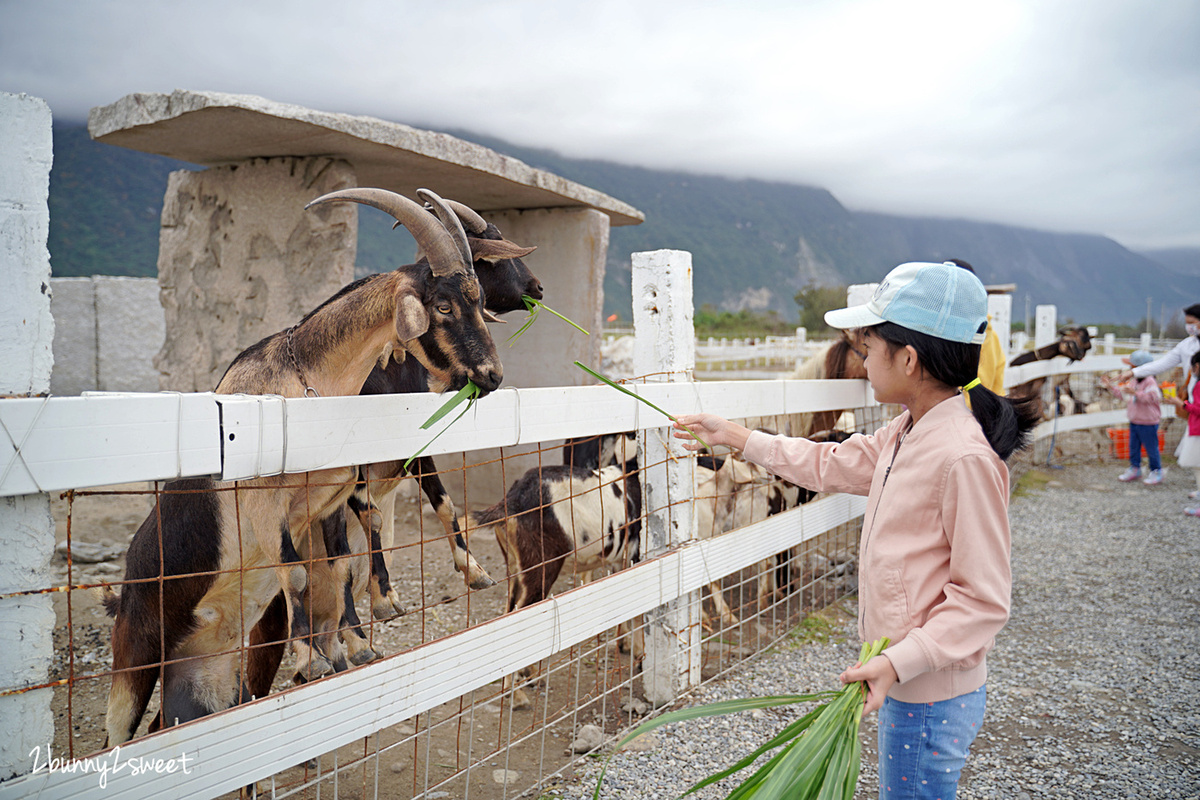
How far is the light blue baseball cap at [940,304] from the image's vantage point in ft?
5.92

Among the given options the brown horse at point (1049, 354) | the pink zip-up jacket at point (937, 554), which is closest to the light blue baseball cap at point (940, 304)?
the pink zip-up jacket at point (937, 554)

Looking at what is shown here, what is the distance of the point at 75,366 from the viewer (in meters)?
12.4

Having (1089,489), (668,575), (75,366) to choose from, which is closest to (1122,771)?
(668,575)

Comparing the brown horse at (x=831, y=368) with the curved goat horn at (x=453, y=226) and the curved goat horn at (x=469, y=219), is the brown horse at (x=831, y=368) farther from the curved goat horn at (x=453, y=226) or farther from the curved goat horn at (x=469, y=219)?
the curved goat horn at (x=453, y=226)

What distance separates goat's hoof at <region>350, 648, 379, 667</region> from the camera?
2.53 m

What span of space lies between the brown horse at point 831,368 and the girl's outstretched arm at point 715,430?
2103 millimetres

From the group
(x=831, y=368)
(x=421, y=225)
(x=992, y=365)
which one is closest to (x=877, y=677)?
(x=421, y=225)

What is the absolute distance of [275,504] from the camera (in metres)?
2.22

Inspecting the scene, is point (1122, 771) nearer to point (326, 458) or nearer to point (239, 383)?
point (326, 458)

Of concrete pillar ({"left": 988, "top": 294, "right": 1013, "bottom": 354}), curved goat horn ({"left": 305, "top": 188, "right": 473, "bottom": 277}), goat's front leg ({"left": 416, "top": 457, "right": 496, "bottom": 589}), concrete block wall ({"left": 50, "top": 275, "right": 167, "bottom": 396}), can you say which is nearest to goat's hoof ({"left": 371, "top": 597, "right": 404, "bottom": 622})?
goat's front leg ({"left": 416, "top": 457, "right": 496, "bottom": 589})

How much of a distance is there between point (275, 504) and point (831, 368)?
3.82m

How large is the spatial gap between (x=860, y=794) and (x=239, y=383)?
9.23 ft

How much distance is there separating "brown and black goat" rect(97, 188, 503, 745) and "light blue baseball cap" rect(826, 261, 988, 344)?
1.09 metres

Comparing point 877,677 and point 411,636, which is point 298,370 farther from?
point 411,636
